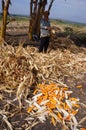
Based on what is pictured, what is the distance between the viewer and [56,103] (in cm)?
899

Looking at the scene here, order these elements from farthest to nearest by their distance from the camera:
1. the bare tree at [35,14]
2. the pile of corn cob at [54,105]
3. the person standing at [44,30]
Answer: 1. the bare tree at [35,14]
2. the person standing at [44,30]
3. the pile of corn cob at [54,105]

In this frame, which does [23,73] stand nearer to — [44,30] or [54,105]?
[54,105]

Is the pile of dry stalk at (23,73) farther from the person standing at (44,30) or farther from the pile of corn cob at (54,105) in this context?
the person standing at (44,30)

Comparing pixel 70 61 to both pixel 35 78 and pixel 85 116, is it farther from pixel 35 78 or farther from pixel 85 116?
pixel 85 116

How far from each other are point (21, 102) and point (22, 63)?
171cm

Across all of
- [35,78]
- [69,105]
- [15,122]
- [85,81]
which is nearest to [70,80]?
[85,81]

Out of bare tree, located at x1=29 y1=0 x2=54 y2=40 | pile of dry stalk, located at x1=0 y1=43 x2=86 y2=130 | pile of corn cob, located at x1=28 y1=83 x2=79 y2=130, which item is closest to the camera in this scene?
pile of corn cob, located at x1=28 y1=83 x2=79 y2=130

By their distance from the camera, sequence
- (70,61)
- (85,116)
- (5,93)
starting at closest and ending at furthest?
(85,116), (5,93), (70,61)

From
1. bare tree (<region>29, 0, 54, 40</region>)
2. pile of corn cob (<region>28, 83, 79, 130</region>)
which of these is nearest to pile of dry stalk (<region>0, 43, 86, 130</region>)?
pile of corn cob (<region>28, 83, 79, 130</region>)

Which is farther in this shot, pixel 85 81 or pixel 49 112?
pixel 85 81

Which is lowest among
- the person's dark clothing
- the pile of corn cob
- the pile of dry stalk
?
the pile of corn cob

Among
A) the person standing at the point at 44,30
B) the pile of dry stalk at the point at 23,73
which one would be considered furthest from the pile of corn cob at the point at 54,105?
the person standing at the point at 44,30

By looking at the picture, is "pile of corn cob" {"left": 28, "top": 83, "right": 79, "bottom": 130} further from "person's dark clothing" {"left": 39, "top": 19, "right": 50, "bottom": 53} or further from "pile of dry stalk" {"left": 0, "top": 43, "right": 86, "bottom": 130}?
"person's dark clothing" {"left": 39, "top": 19, "right": 50, "bottom": 53}

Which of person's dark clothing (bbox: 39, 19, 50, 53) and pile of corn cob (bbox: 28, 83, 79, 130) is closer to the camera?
pile of corn cob (bbox: 28, 83, 79, 130)
